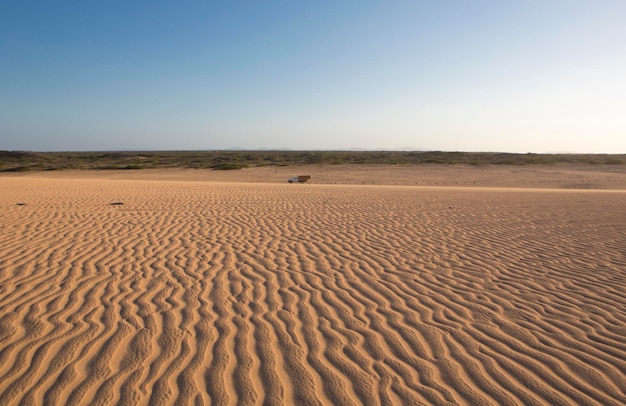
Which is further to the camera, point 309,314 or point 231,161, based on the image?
point 231,161

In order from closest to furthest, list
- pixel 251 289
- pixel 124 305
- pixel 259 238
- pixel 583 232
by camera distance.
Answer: pixel 124 305
pixel 251 289
pixel 259 238
pixel 583 232

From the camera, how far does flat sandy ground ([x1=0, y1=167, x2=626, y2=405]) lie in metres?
2.96

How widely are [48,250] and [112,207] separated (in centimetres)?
543

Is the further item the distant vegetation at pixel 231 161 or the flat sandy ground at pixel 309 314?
the distant vegetation at pixel 231 161

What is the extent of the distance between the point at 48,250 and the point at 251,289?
4000mm

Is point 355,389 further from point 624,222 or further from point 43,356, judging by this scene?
point 624,222

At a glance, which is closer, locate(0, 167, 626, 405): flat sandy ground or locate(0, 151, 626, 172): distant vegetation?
locate(0, 167, 626, 405): flat sandy ground

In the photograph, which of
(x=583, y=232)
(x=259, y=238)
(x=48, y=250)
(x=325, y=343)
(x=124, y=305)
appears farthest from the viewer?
(x=583, y=232)

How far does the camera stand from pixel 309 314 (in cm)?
424

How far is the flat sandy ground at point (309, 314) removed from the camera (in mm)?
2961

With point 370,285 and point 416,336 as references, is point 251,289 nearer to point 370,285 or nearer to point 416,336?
point 370,285

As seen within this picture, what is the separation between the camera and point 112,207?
11.7 m

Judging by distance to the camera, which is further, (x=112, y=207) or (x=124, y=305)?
(x=112, y=207)

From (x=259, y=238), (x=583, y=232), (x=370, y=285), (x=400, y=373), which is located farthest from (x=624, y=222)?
(x=400, y=373)
